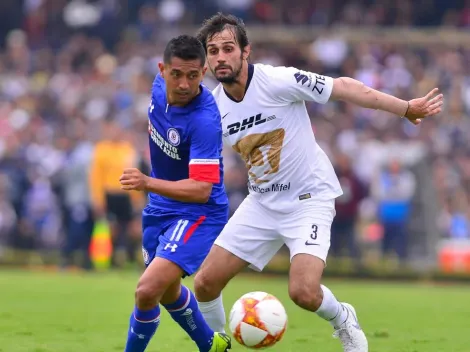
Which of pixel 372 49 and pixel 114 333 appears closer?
pixel 114 333

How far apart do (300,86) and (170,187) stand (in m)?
1.63

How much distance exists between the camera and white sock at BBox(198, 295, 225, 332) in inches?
341

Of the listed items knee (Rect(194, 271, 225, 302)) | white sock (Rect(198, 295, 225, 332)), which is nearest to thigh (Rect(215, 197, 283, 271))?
knee (Rect(194, 271, 225, 302))

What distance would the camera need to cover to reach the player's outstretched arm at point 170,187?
23.9 feet

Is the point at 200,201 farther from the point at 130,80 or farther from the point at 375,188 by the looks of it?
the point at 130,80

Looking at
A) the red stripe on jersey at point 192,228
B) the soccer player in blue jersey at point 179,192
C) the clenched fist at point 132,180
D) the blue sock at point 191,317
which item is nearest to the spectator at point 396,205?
the soccer player in blue jersey at point 179,192

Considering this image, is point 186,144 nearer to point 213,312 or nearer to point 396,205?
point 213,312

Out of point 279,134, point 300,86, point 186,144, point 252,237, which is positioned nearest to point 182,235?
point 186,144

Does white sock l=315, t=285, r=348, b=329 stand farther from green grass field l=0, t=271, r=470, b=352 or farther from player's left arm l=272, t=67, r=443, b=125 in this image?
player's left arm l=272, t=67, r=443, b=125

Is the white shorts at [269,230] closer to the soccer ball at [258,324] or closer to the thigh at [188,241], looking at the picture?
the soccer ball at [258,324]

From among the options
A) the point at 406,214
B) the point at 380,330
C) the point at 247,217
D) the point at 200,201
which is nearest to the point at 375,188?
the point at 406,214

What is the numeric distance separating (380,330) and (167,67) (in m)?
4.22

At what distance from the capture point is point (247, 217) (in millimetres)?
8844

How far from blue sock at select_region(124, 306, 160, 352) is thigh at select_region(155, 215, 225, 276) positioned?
1.28ft
